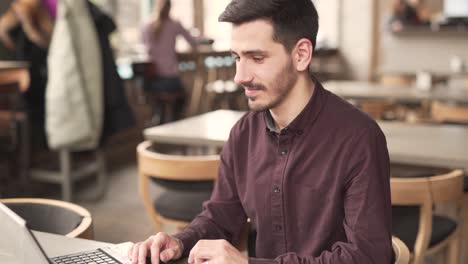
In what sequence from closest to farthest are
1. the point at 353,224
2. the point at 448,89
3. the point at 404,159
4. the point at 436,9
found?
1. the point at 353,224
2. the point at 404,159
3. the point at 448,89
4. the point at 436,9

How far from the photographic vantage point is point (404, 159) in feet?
7.79

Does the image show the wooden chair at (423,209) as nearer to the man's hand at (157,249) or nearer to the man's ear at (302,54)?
the man's ear at (302,54)

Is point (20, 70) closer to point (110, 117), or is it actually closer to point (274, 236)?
point (110, 117)

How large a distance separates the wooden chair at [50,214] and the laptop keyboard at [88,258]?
1.10ft

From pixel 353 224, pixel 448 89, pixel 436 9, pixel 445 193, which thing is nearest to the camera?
pixel 353 224

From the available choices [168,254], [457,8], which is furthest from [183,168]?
[457,8]

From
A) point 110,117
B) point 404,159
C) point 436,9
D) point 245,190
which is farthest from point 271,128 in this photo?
point 436,9

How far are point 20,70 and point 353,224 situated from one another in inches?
130

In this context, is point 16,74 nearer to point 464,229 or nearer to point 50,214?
point 50,214

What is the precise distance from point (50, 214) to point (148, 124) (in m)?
5.05

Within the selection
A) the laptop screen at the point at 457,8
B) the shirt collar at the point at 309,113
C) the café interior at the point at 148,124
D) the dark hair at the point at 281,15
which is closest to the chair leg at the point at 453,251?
the café interior at the point at 148,124

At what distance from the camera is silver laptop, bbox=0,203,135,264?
1.00 m

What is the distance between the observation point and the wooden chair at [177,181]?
2.36 metres

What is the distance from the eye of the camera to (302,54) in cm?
133
